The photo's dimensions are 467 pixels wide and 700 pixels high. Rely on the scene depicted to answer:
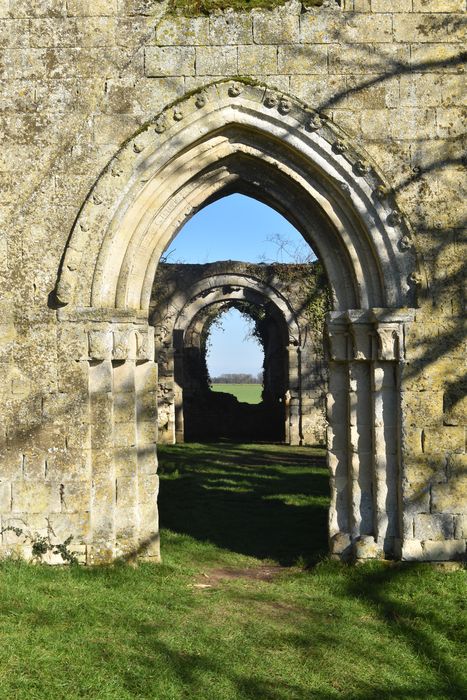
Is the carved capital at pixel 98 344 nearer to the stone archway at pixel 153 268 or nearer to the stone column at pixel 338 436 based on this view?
the stone archway at pixel 153 268

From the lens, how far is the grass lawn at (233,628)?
4.05 metres

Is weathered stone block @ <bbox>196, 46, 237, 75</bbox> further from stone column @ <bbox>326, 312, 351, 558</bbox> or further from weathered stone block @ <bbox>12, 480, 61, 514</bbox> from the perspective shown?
weathered stone block @ <bbox>12, 480, 61, 514</bbox>

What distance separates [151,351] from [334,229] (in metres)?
1.78

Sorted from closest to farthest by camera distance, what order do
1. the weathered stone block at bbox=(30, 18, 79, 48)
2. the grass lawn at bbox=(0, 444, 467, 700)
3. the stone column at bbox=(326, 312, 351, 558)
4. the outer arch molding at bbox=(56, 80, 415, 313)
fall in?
the grass lawn at bbox=(0, 444, 467, 700) → the outer arch molding at bbox=(56, 80, 415, 313) → the weathered stone block at bbox=(30, 18, 79, 48) → the stone column at bbox=(326, 312, 351, 558)

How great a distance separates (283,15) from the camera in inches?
235

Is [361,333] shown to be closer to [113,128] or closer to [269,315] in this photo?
[113,128]

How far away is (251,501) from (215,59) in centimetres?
539

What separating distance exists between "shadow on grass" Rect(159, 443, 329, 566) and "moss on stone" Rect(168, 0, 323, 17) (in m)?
4.40

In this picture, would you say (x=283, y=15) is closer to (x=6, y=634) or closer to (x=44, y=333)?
(x=44, y=333)

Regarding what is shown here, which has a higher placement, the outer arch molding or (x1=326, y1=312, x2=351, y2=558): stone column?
the outer arch molding

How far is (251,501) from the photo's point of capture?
30.9ft

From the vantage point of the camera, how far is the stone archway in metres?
5.87

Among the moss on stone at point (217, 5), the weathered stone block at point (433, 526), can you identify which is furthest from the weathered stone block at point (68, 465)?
the moss on stone at point (217, 5)

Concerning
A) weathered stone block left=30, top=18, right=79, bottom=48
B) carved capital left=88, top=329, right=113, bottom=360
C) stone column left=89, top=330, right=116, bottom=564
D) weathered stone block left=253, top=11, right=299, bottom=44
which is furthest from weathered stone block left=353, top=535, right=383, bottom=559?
weathered stone block left=30, top=18, right=79, bottom=48
